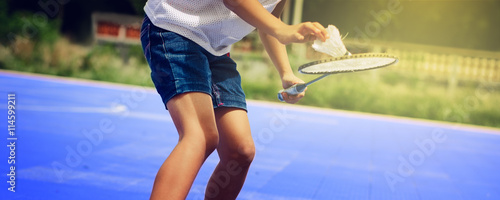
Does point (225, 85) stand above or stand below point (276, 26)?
below

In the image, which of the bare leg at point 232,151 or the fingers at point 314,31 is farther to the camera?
the bare leg at point 232,151

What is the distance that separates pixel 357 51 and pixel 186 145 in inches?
432

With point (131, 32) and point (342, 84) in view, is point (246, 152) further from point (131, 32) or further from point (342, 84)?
point (131, 32)

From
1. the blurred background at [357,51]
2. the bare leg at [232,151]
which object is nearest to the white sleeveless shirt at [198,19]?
the bare leg at [232,151]

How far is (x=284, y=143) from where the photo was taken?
540 cm

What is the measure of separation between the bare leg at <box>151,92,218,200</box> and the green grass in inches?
366

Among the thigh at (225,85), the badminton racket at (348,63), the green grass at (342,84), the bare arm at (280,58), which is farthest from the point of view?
the green grass at (342,84)

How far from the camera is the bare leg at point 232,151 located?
1.92 m

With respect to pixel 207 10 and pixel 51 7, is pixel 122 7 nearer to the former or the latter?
pixel 51 7

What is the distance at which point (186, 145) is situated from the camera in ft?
5.17

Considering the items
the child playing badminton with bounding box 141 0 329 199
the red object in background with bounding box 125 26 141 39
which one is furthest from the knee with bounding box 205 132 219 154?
the red object in background with bounding box 125 26 141 39

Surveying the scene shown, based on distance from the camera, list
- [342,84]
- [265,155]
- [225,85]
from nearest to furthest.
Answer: [225,85], [265,155], [342,84]

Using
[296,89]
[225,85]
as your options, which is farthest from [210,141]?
[296,89]

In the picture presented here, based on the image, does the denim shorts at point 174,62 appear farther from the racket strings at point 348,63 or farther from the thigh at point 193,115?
the racket strings at point 348,63
